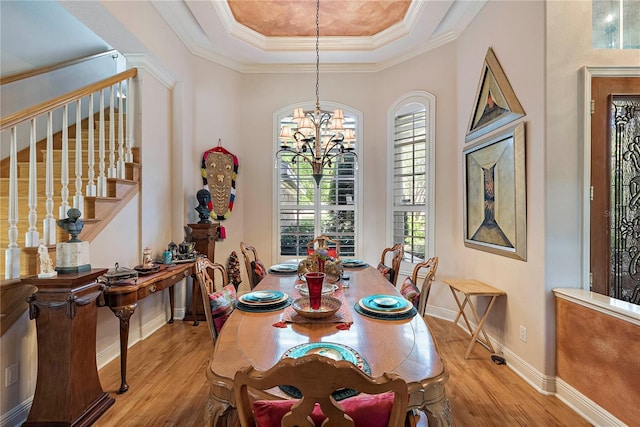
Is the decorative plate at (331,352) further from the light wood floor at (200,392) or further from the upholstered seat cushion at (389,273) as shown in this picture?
the upholstered seat cushion at (389,273)

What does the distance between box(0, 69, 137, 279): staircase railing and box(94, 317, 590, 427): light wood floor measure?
3.96 ft

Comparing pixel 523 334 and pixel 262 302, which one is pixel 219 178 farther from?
pixel 523 334

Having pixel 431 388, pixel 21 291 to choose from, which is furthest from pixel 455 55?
pixel 21 291

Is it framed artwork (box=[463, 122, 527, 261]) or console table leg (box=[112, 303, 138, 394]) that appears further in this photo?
framed artwork (box=[463, 122, 527, 261])

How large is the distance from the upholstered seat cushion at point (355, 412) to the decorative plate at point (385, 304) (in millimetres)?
846

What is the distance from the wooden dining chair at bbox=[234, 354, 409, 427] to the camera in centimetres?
80

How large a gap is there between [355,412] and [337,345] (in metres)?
0.43

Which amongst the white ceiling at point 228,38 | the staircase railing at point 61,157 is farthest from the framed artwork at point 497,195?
the staircase railing at point 61,157

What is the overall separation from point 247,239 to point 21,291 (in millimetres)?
2906

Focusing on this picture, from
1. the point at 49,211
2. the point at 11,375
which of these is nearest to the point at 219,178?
the point at 49,211

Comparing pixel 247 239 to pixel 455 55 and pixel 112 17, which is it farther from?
pixel 455 55

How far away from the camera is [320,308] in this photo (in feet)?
5.73

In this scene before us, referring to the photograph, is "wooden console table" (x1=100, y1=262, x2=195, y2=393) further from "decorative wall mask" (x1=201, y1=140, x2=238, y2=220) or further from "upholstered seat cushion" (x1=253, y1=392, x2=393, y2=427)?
"upholstered seat cushion" (x1=253, y1=392, x2=393, y2=427)

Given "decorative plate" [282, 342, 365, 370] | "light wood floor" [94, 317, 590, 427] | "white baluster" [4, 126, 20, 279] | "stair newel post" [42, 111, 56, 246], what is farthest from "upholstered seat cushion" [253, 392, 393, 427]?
"stair newel post" [42, 111, 56, 246]
